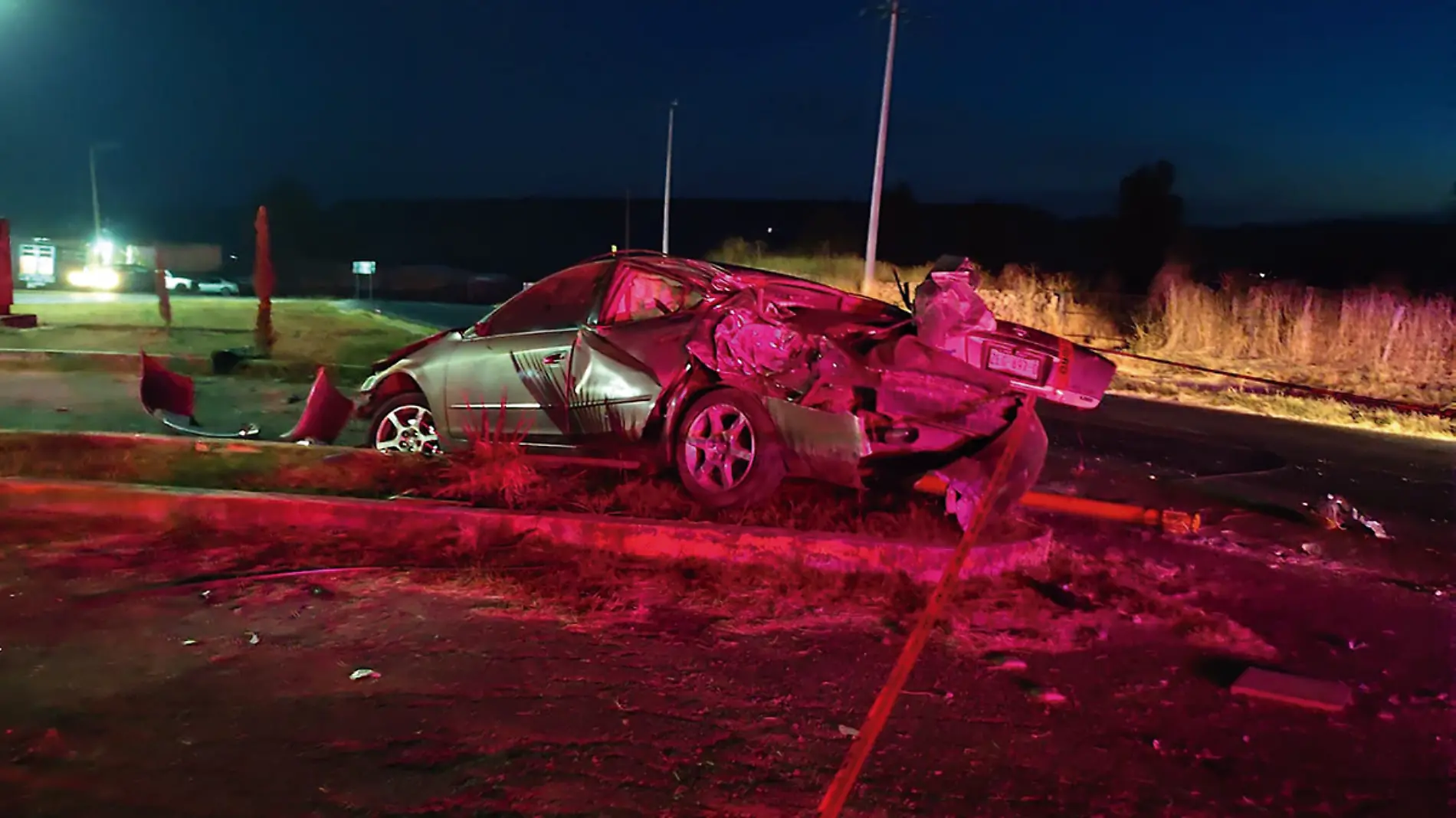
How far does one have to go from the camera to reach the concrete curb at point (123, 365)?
14227 millimetres

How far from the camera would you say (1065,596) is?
579 centimetres

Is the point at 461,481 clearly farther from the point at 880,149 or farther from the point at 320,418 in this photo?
the point at 880,149

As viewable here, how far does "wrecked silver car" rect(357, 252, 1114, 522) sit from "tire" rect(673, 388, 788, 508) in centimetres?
1

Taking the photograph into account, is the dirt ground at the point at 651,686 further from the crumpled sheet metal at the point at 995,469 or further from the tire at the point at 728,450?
the tire at the point at 728,450

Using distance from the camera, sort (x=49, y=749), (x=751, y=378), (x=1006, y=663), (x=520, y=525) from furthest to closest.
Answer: (x=751, y=378) → (x=520, y=525) → (x=1006, y=663) → (x=49, y=749)

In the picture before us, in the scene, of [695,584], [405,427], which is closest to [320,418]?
[405,427]

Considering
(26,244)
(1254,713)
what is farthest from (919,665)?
(26,244)

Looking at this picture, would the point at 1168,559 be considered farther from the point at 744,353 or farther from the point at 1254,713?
the point at 744,353

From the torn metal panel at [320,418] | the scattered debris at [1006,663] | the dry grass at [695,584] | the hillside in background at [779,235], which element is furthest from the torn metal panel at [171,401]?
the hillside in background at [779,235]

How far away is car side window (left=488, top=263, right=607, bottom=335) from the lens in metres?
7.50

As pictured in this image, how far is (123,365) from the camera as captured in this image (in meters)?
14.2

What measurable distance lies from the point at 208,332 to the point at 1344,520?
2068 centimetres

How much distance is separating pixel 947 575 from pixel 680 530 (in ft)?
4.87

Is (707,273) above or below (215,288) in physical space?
above
